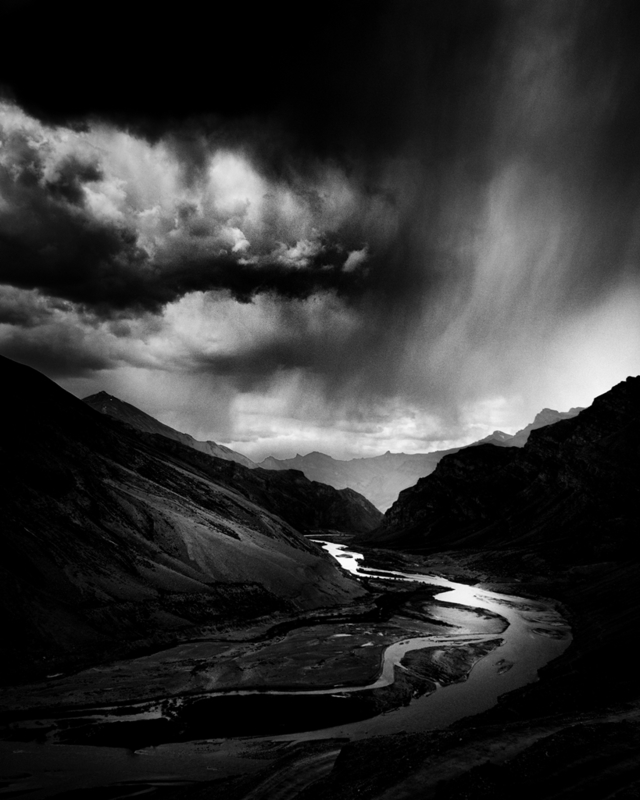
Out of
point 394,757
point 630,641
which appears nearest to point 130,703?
point 394,757

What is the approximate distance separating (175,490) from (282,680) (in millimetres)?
64209

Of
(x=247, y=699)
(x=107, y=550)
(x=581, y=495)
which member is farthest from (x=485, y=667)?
(x=581, y=495)

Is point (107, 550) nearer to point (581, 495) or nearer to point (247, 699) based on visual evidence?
point (247, 699)

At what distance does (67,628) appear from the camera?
1916 inches

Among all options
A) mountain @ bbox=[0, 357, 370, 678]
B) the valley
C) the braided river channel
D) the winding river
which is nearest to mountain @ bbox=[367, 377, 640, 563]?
the valley

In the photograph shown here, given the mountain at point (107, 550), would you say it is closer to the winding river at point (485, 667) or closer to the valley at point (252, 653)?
the valley at point (252, 653)

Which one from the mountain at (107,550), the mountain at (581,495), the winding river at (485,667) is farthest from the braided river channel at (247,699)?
the mountain at (581,495)

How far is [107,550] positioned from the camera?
65.2 meters

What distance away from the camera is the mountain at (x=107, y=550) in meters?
50.0

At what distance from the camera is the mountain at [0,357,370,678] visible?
50.0m

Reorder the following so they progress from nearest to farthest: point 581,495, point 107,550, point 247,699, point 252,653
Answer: point 247,699 → point 252,653 → point 107,550 → point 581,495

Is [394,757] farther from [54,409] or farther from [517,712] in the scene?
A: [54,409]

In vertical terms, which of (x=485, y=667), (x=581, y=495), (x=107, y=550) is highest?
(x=107, y=550)

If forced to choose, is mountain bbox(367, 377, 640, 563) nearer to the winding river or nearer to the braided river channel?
the winding river
